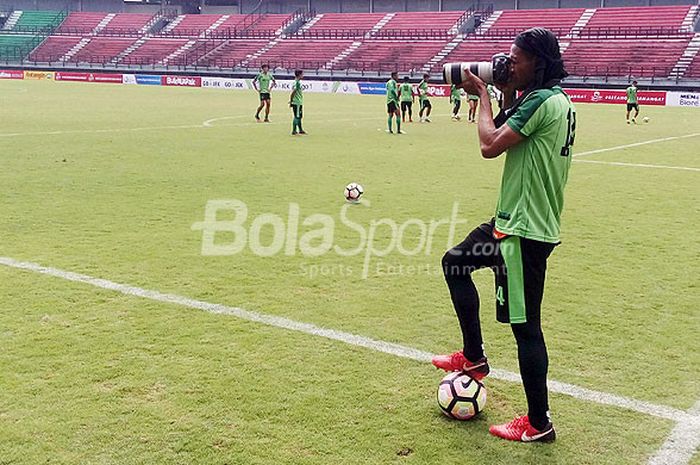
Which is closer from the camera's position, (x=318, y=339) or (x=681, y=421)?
(x=681, y=421)

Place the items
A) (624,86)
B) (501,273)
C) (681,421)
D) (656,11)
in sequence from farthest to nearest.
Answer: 1. (656,11)
2. (624,86)
3. (681,421)
4. (501,273)

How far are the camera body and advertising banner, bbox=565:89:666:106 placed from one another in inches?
1519

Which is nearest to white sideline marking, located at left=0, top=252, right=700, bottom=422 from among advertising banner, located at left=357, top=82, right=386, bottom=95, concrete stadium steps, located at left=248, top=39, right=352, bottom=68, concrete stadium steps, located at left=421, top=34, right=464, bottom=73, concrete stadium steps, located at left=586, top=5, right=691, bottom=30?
advertising banner, located at left=357, top=82, right=386, bottom=95

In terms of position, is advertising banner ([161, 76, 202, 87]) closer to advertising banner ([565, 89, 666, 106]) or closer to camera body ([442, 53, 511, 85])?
advertising banner ([565, 89, 666, 106])

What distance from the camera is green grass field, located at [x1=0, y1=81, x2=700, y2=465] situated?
3998 millimetres

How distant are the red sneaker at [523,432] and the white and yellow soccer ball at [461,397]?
0.63 feet

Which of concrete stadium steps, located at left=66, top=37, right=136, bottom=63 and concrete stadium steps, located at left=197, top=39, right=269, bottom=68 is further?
concrete stadium steps, located at left=66, top=37, right=136, bottom=63

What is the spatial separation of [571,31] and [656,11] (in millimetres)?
6175

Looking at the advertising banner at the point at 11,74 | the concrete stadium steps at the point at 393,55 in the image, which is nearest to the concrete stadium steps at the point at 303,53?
the concrete stadium steps at the point at 393,55

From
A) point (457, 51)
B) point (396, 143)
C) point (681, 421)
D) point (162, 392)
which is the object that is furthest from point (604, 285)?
point (457, 51)

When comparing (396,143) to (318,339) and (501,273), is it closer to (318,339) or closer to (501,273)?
(318,339)

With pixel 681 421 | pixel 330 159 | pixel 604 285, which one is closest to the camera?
pixel 681 421

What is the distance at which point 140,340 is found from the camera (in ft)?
17.5

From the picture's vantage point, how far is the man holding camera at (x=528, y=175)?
12.4ft
